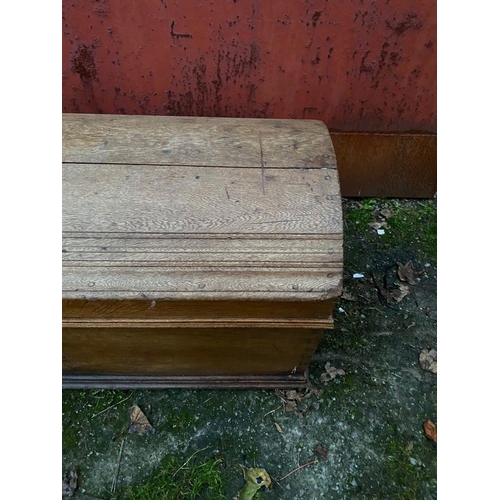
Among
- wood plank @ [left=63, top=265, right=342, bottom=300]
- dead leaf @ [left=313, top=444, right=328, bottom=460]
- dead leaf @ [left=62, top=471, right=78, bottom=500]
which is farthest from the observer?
dead leaf @ [left=313, top=444, right=328, bottom=460]

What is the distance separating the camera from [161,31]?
1990mm

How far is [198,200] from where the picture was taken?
150cm

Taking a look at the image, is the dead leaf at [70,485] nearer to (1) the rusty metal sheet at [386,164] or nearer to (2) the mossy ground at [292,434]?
(2) the mossy ground at [292,434]

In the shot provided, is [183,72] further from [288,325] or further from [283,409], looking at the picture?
[283,409]

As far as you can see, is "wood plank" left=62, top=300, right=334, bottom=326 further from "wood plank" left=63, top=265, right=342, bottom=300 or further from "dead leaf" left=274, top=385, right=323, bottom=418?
"dead leaf" left=274, top=385, right=323, bottom=418

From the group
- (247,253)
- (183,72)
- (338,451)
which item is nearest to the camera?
(247,253)

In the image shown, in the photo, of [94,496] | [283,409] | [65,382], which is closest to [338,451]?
[283,409]

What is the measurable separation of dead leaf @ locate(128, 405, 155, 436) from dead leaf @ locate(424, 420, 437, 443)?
1300 mm

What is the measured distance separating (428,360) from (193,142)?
1.65 m

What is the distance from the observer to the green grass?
1739mm

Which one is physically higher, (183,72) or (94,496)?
(183,72)

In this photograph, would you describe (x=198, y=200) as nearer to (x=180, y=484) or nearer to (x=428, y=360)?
(x=180, y=484)

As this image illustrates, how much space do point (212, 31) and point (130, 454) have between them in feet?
6.72

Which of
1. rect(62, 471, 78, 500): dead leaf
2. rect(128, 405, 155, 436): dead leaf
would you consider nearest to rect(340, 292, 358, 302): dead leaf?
rect(128, 405, 155, 436): dead leaf
